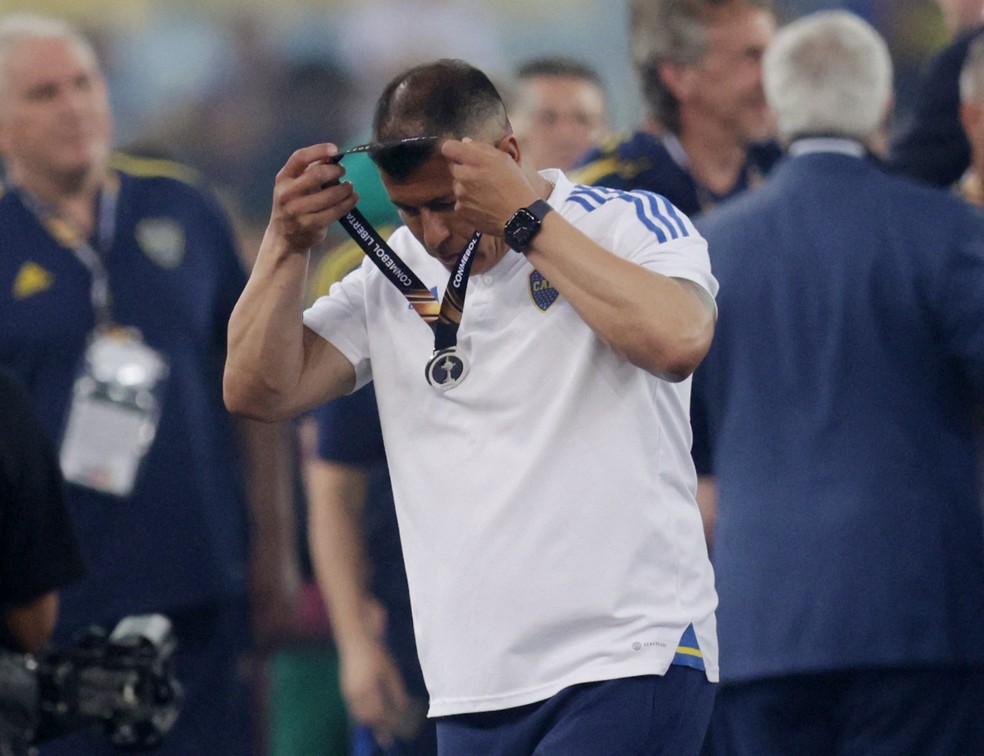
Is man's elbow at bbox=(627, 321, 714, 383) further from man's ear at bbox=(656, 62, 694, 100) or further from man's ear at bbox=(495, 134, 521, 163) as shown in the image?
man's ear at bbox=(656, 62, 694, 100)

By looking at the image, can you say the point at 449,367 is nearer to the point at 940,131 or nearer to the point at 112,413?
the point at 112,413

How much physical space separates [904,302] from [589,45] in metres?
7.56

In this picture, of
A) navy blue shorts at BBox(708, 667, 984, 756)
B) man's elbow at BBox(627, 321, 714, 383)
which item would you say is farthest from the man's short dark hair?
navy blue shorts at BBox(708, 667, 984, 756)

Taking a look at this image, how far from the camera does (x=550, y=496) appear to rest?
3121 mm

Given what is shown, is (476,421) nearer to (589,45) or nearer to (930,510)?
(930,510)

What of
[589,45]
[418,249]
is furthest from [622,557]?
[589,45]

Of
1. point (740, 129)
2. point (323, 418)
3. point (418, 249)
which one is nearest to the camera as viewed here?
point (418, 249)

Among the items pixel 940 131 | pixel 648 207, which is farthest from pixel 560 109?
pixel 648 207

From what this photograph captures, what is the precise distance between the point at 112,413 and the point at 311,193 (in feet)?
7.92

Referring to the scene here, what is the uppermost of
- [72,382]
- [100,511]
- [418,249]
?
[418,249]

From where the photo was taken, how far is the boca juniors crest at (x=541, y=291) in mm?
3184

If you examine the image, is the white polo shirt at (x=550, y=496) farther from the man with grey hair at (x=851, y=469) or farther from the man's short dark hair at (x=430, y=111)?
the man with grey hair at (x=851, y=469)

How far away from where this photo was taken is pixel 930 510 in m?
4.35

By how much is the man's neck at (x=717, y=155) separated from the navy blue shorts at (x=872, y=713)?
1841 millimetres
